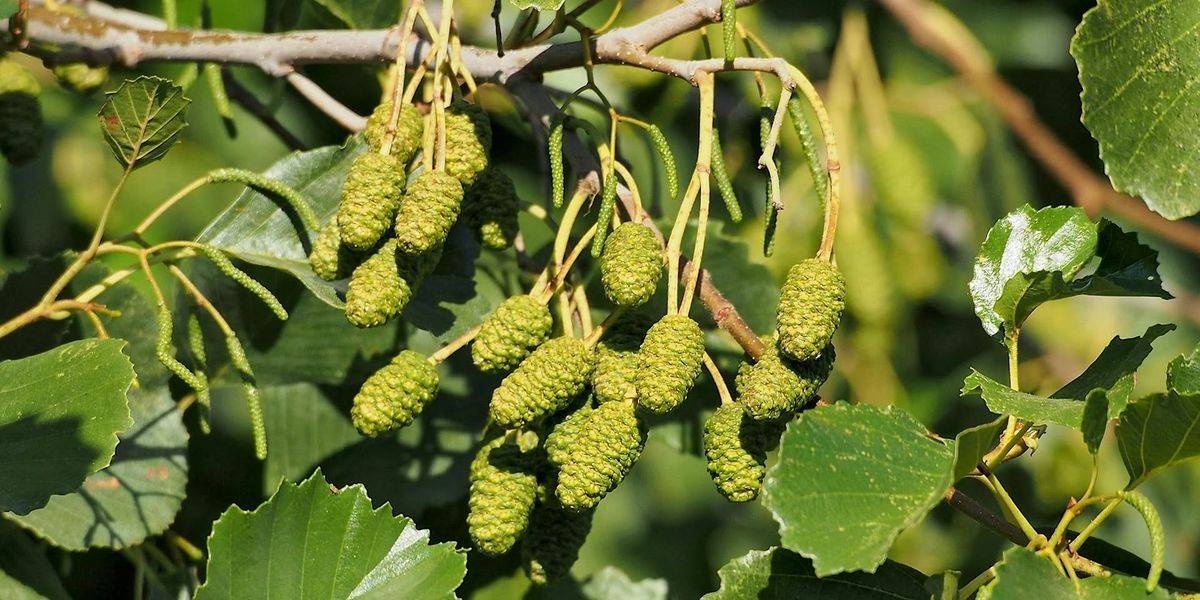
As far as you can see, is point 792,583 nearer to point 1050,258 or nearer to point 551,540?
point 551,540

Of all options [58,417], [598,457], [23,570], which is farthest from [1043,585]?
[23,570]

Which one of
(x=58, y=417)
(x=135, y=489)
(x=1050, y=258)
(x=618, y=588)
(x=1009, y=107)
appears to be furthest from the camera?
(x=1009, y=107)

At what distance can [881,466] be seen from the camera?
37.2 inches

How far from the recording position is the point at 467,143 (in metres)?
1.05

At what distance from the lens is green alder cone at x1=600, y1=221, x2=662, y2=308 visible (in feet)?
3.23

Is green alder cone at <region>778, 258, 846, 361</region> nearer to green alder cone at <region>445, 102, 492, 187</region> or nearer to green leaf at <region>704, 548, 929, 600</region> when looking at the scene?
green leaf at <region>704, 548, 929, 600</region>

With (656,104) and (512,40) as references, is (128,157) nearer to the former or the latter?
(512,40)

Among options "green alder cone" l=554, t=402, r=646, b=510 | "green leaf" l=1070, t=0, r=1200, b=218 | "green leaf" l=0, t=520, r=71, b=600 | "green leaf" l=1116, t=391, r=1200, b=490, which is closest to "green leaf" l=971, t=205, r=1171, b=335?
"green leaf" l=1070, t=0, r=1200, b=218

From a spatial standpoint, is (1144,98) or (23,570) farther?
(23,570)

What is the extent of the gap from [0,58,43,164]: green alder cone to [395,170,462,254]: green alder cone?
2.03 feet

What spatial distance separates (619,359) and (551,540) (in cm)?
21

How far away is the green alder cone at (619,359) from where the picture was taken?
3.27ft

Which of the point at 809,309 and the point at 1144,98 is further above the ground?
the point at 1144,98

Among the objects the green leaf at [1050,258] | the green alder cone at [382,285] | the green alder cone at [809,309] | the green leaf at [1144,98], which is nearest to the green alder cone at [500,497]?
the green alder cone at [382,285]
